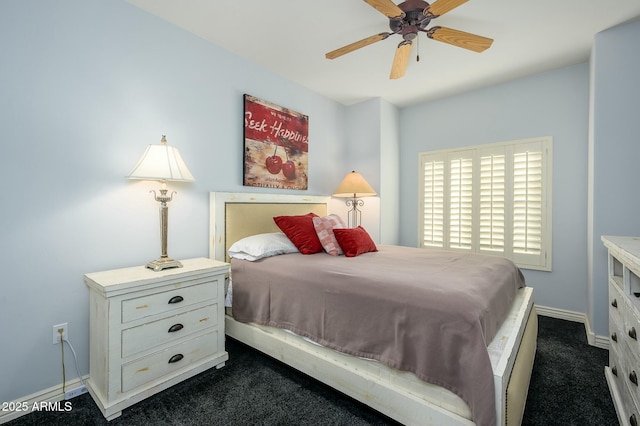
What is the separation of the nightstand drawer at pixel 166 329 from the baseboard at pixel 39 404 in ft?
1.69

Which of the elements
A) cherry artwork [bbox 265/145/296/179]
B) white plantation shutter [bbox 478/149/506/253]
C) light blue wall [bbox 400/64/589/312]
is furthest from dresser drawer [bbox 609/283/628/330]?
cherry artwork [bbox 265/145/296/179]

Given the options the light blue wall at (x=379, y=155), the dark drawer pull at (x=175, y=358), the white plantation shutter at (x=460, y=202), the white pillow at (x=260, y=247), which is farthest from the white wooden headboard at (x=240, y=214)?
the white plantation shutter at (x=460, y=202)

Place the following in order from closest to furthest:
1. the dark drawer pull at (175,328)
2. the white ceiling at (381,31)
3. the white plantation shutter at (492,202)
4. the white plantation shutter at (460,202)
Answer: the dark drawer pull at (175,328) → the white ceiling at (381,31) → the white plantation shutter at (492,202) → the white plantation shutter at (460,202)

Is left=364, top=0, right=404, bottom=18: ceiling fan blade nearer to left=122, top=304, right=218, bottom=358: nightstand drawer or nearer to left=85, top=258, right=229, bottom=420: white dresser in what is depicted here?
left=85, top=258, right=229, bottom=420: white dresser

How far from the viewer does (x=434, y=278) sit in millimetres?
1671

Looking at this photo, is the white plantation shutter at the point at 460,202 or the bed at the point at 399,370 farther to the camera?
the white plantation shutter at the point at 460,202

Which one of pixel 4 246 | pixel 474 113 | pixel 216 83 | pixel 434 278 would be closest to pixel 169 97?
pixel 216 83

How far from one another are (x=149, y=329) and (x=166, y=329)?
0.33 feet

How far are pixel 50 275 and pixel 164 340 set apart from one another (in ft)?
2.55

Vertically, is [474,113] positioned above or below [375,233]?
above

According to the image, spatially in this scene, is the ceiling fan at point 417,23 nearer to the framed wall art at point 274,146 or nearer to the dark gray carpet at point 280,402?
the framed wall art at point 274,146

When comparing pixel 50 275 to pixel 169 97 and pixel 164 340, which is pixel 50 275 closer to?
pixel 164 340

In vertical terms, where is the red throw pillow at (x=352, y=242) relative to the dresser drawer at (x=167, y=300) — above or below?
above

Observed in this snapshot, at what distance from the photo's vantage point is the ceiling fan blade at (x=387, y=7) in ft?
5.63
